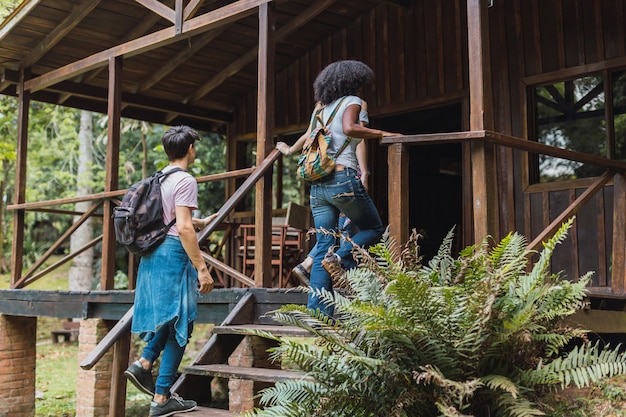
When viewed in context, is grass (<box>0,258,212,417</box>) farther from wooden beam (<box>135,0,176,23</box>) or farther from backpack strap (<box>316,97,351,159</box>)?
backpack strap (<box>316,97,351,159</box>)

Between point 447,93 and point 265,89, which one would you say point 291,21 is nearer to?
point 447,93

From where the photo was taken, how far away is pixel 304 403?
3.64m

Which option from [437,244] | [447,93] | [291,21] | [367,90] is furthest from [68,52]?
[437,244]

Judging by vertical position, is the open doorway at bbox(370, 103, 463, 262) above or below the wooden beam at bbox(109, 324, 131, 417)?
above

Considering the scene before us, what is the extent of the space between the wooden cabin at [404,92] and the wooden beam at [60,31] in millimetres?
19

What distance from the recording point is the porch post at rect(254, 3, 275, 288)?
5953 mm

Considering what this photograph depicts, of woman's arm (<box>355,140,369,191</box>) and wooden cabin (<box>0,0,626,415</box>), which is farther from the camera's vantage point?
wooden cabin (<box>0,0,626,415</box>)

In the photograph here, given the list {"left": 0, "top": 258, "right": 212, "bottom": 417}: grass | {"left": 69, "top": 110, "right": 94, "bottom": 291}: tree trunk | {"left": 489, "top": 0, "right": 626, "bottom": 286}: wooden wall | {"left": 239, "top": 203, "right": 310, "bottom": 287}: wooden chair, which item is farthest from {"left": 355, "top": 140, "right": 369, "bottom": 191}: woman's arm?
{"left": 69, "top": 110, "right": 94, "bottom": 291}: tree trunk

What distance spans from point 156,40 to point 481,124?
3991mm

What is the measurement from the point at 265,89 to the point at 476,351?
3510 mm

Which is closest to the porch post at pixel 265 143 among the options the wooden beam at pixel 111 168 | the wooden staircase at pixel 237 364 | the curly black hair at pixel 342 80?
the wooden staircase at pixel 237 364

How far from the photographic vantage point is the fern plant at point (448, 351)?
3.27 metres

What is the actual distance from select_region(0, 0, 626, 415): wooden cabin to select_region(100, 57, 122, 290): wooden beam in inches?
0.8

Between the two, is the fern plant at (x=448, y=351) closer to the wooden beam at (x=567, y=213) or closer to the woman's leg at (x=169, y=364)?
the woman's leg at (x=169, y=364)
